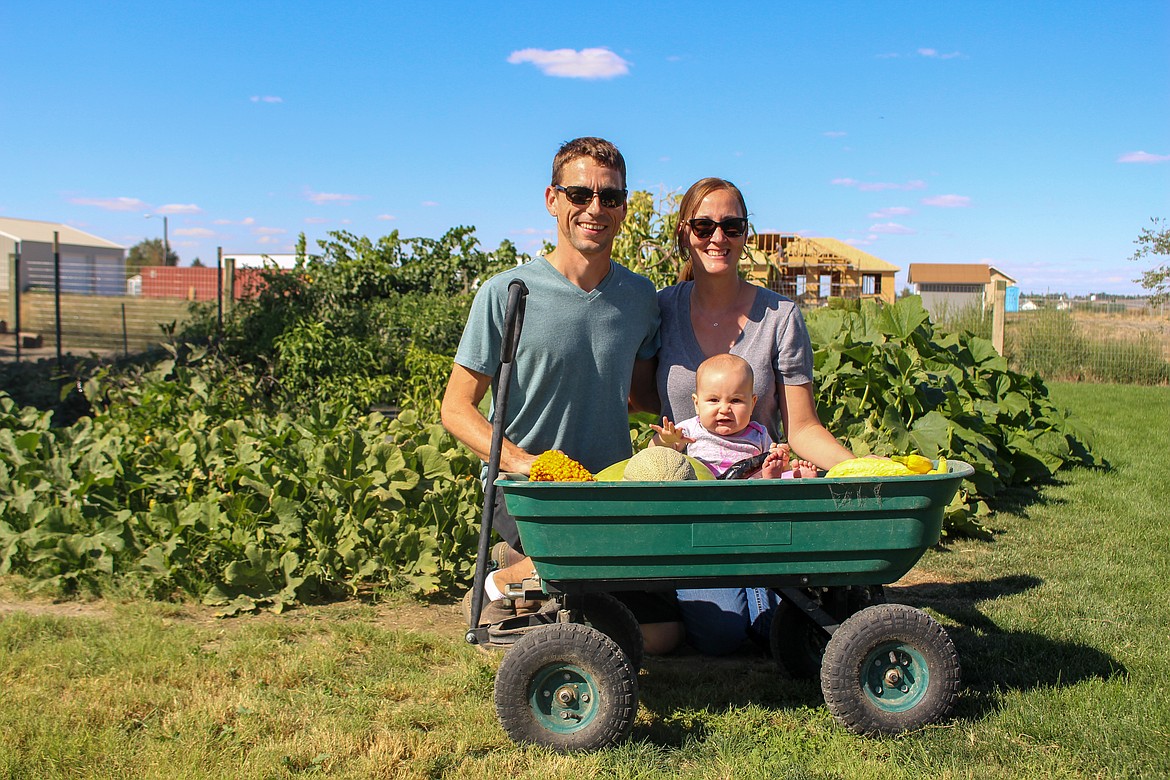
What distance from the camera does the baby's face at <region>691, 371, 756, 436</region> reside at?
10.4ft

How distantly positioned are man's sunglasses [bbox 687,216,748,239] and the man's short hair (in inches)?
13.6

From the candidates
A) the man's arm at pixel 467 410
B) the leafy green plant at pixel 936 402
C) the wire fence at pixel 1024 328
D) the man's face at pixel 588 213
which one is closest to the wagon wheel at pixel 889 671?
the man's arm at pixel 467 410

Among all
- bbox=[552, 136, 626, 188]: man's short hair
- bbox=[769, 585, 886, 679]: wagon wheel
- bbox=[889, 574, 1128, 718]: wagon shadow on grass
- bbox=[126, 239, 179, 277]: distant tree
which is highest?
bbox=[126, 239, 179, 277]: distant tree

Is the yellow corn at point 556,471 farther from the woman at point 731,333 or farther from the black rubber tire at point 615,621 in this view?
the woman at point 731,333

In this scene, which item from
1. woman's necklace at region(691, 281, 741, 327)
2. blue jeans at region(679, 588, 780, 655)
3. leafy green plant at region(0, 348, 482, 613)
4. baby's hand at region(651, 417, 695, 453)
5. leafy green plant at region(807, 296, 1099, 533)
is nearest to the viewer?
baby's hand at region(651, 417, 695, 453)

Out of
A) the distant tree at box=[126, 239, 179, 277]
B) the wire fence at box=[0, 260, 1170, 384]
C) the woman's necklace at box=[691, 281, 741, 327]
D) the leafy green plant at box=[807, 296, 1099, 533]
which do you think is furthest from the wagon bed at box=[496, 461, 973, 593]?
the distant tree at box=[126, 239, 179, 277]

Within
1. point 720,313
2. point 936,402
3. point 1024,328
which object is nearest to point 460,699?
point 720,313

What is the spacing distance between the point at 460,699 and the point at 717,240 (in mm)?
1810

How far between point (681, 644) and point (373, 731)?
1341mm

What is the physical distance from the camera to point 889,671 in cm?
289

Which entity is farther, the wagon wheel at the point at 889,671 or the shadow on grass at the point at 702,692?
the shadow on grass at the point at 702,692

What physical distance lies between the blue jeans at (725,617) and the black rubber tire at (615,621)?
0.55 metres

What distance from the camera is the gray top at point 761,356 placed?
348 cm

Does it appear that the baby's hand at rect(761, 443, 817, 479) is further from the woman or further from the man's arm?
the man's arm
